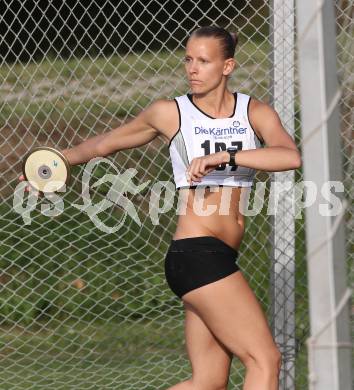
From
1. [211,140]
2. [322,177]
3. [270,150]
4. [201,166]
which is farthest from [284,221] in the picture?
[322,177]

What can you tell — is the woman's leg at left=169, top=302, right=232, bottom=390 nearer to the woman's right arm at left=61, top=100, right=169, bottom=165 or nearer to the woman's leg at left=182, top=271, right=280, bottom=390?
the woman's leg at left=182, top=271, right=280, bottom=390

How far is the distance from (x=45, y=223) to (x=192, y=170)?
302 cm

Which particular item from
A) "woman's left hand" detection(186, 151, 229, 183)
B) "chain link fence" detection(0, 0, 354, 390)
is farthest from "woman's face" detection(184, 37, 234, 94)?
"chain link fence" detection(0, 0, 354, 390)

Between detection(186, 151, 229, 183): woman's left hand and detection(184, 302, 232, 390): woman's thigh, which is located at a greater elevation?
detection(186, 151, 229, 183): woman's left hand

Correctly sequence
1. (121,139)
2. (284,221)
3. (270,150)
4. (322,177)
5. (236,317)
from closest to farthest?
(322,177)
(270,150)
(236,317)
(121,139)
(284,221)

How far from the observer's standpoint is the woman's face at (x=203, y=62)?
4371 millimetres

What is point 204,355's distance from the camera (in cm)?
449

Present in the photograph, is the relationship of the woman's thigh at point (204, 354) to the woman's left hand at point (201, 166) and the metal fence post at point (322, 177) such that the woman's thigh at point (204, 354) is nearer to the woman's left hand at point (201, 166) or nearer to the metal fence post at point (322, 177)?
the woman's left hand at point (201, 166)

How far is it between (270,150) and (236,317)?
636 mm

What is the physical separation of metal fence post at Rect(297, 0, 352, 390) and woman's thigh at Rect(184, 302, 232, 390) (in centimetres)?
133

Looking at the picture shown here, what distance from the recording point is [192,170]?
3.86 metres

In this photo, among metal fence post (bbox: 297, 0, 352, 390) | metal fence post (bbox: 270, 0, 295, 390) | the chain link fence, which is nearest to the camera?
metal fence post (bbox: 297, 0, 352, 390)

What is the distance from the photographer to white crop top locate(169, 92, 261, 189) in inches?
174

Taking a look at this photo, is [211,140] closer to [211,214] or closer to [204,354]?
[211,214]
